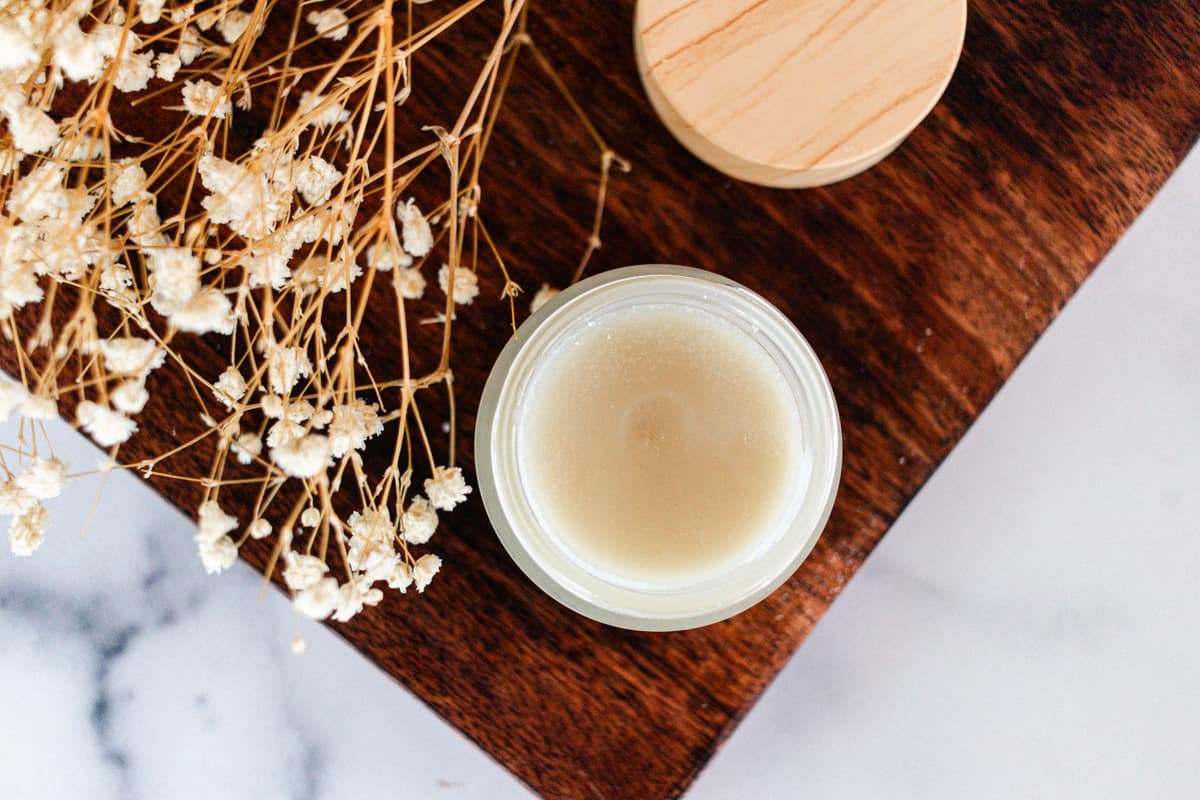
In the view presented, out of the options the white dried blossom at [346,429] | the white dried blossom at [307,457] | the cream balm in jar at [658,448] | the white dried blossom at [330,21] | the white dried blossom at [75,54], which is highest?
the white dried blossom at [75,54]

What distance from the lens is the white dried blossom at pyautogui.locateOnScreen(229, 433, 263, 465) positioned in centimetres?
57

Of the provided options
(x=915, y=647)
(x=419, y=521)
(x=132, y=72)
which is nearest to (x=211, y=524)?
(x=419, y=521)

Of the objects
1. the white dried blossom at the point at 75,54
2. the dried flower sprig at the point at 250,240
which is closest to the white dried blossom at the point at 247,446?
the dried flower sprig at the point at 250,240

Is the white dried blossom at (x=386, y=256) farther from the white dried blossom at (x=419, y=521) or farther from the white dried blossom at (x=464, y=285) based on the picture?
the white dried blossom at (x=419, y=521)

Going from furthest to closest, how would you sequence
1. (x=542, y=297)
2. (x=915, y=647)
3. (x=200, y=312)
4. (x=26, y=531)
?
(x=915, y=647)
(x=542, y=297)
(x=26, y=531)
(x=200, y=312)

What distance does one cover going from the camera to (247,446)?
58cm

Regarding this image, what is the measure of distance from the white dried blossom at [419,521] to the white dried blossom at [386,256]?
12cm

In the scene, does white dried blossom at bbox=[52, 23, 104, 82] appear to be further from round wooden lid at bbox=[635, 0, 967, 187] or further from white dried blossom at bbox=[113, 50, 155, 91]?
round wooden lid at bbox=[635, 0, 967, 187]

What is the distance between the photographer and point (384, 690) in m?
0.87

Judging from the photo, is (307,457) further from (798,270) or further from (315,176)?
(798,270)

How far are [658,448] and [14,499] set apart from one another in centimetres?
34

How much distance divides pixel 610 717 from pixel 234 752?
427 millimetres

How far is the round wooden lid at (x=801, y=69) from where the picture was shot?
0.55 metres

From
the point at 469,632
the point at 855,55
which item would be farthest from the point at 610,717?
the point at 855,55
